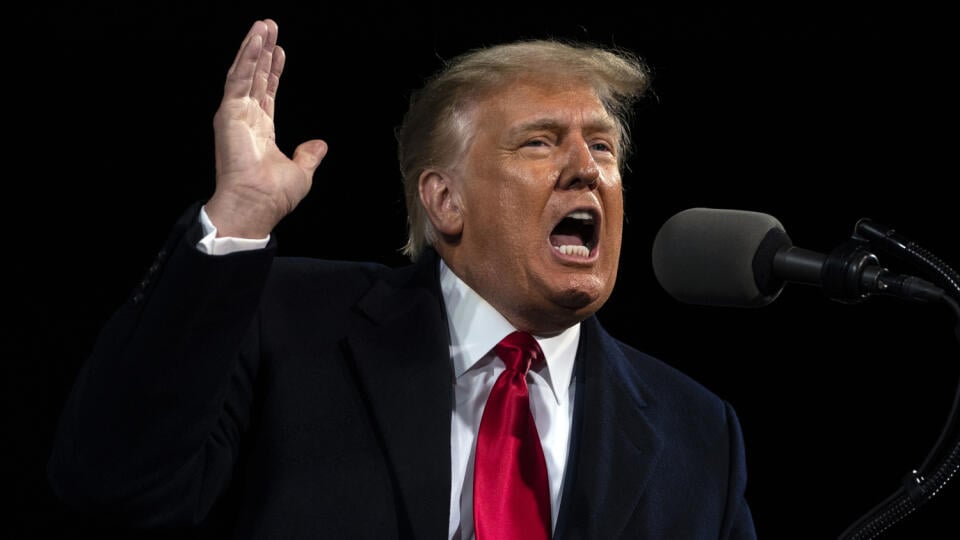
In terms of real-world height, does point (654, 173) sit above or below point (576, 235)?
below

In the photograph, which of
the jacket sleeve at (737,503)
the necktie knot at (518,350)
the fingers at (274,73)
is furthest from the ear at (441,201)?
the jacket sleeve at (737,503)

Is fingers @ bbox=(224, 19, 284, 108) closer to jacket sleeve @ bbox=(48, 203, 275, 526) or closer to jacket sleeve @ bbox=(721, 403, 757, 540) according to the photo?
jacket sleeve @ bbox=(48, 203, 275, 526)

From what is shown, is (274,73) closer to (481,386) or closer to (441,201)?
(441,201)

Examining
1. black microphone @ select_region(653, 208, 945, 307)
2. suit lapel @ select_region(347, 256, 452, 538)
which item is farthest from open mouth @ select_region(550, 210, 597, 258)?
black microphone @ select_region(653, 208, 945, 307)

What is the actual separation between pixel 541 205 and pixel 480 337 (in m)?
0.25

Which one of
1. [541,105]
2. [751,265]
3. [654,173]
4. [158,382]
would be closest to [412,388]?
[158,382]

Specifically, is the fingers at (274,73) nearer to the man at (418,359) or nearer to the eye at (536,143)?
the man at (418,359)

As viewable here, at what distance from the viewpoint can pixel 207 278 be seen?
5.43 feet

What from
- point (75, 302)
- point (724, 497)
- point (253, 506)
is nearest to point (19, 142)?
point (75, 302)

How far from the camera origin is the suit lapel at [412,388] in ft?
Result: 6.36

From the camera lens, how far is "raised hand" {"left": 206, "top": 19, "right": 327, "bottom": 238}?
1.71 metres

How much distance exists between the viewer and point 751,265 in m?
1.56

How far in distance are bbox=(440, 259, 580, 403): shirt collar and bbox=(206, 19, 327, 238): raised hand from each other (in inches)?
17.6

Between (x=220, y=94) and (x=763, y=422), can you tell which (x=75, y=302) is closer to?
(x=220, y=94)
